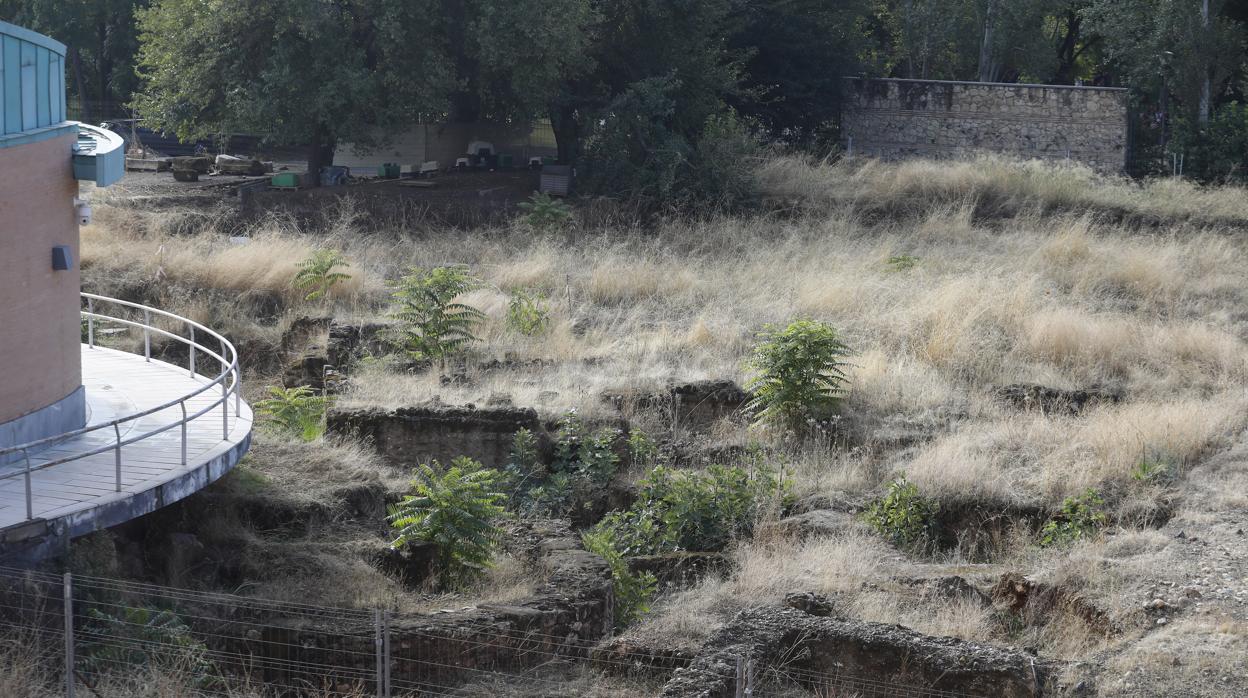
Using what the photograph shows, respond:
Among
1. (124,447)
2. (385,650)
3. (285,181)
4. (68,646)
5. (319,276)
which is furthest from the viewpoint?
(285,181)

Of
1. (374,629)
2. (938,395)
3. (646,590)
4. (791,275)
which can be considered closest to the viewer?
(374,629)

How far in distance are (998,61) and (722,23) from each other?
10888 millimetres

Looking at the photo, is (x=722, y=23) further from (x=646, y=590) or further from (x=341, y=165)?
(x=646, y=590)

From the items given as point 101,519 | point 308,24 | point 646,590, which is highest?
point 308,24

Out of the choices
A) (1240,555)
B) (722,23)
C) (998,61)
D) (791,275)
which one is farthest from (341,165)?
(1240,555)

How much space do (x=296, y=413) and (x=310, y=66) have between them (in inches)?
532

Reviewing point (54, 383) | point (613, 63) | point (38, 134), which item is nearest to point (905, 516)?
point (54, 383)

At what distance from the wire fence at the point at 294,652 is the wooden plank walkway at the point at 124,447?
95cm

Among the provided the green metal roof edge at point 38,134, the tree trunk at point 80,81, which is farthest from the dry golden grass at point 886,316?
the tree trunk at point 80,81

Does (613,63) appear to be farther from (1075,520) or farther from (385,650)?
(385,650)

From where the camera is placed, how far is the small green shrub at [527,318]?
61.0ft

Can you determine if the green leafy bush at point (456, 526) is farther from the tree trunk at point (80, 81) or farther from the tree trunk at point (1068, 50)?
the tree trunk at point (80, 81)

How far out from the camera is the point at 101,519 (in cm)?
985

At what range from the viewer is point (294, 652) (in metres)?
8.98
